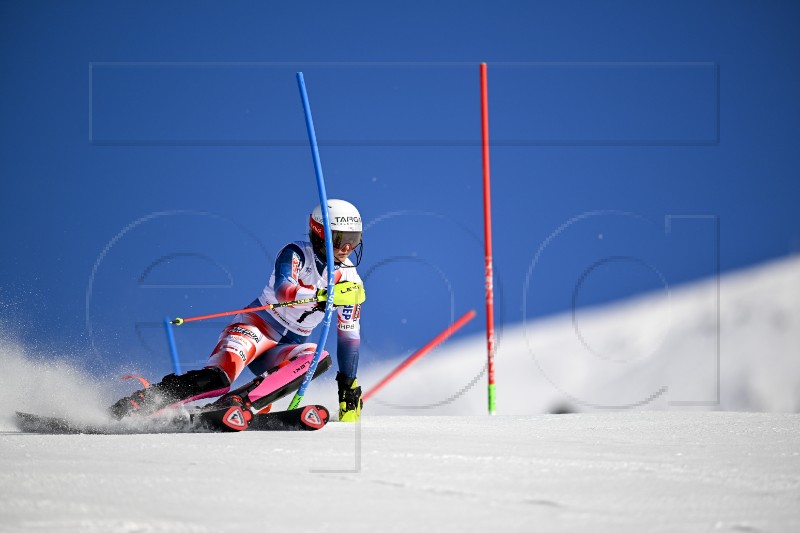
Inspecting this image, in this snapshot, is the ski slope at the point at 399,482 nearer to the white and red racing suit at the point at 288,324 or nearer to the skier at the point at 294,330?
the skier at the point at 294,330

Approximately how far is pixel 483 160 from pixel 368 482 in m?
3.27

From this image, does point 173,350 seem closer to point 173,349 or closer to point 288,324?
point 173,349

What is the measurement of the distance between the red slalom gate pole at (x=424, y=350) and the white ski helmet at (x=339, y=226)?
39.5 inches

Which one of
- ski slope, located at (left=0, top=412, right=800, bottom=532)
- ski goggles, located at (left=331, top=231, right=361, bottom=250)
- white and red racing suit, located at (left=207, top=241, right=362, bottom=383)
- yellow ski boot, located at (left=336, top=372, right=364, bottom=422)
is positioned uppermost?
ski goggles, located at (left=331, top=231, right=361, bottom=250)

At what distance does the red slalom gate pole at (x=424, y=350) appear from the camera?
644cm

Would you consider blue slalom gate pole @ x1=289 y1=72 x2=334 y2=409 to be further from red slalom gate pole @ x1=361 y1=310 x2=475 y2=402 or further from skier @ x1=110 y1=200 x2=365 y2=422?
→ red slalom gate pole @ x1=361 y1=310 x2=475 y2=402

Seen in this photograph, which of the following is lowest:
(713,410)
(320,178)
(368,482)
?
(713,410)

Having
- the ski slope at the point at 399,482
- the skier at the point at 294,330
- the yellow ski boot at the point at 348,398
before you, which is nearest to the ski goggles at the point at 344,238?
the skier at the point at 294,330

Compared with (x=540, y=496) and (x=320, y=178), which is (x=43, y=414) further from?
(x=540, y=496)

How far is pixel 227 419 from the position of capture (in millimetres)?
4727

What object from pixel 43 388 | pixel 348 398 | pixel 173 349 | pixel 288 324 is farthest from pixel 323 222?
pixel 43 388

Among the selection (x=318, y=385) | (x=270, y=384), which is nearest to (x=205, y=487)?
(x=270, y=384)

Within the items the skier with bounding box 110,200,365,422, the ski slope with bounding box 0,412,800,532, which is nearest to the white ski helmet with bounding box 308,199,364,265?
the skier with bounding box 110,200,365,422

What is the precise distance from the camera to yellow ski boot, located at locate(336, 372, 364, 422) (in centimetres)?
593
